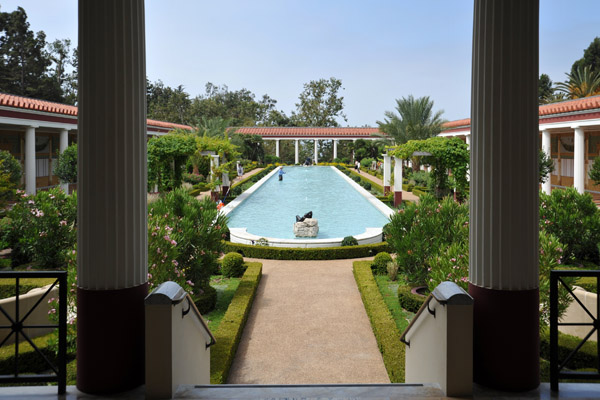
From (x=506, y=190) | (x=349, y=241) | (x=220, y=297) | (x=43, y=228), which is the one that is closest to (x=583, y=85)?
(x=349, y=241)

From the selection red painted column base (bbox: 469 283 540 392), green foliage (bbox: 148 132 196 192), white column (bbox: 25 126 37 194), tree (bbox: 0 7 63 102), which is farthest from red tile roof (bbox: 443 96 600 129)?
tree (bbox: 0 7 63 102)

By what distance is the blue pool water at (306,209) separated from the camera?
14.7 metres

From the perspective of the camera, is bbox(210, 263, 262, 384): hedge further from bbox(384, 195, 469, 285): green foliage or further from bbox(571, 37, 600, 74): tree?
bbox(571, 37, 600, 74): tree

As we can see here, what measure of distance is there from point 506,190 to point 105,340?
2.10m

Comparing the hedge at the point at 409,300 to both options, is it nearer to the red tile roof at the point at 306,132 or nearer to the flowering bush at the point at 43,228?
the flowering bush at the point at 43,228

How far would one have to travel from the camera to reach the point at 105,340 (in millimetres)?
2678

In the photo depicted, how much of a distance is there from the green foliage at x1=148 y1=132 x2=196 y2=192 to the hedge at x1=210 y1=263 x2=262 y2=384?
25.1 ft

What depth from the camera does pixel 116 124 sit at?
8.61 ft

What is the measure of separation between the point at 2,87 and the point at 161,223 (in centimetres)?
3146

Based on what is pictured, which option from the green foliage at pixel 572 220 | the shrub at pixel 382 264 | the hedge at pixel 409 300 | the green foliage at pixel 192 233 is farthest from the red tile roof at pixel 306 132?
the hedge at pixel 409 300

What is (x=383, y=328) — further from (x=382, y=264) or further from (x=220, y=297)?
(x=382, y=264)

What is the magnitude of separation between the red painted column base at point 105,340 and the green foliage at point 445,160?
1216cm

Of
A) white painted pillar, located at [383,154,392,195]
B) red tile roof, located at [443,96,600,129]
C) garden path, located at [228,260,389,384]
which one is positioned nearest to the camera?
garden path, located at [228,260,389,384]

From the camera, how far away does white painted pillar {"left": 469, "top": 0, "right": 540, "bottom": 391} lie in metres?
2.64
